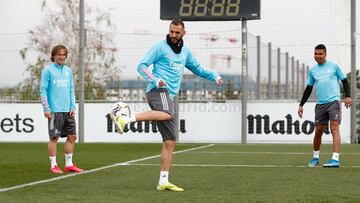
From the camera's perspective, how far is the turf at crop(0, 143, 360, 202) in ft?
23.8

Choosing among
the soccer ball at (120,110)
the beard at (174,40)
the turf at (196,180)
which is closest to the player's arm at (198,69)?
the beard at (174,40)

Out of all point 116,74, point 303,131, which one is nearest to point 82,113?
point 116,74

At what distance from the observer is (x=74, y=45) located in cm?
2967

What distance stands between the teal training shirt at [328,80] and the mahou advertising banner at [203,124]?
26.3 ft

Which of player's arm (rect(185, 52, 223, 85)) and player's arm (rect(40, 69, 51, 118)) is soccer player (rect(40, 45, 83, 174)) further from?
player's arm (rect(185, 52, 223, 85))

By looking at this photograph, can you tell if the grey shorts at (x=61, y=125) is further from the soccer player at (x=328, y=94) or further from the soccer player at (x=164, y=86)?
the soccer player at (x=328, y=94)

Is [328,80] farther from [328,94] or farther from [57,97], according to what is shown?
[57,97]

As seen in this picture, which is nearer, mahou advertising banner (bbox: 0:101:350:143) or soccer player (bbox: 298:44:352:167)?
soccer player (bbox: 298:44:352:167)

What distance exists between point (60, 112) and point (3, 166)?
4.37ft

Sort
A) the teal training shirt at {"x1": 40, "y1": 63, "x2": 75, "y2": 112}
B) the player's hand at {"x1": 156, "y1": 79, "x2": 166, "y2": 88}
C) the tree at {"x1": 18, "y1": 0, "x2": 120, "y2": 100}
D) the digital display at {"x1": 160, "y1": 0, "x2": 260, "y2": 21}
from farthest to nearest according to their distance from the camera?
the tree at {"x1": 18, "y1": 0, "x2": 120, "y2": 100}
the digital display at {"x1": 160, "y1": 0, "x2": 260, "y2": 21}
the teal training shirt at {"x1": 40, "y1": 63, "x2": 75, "y2": 112}
the player's hand at {"x1": 156, "y1": 79, "x2": 166, "y2": 88}

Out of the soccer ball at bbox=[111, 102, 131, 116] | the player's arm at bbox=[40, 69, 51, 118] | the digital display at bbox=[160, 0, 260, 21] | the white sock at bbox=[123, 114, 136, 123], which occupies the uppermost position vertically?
the digital display at bbox=[160, 0, 260, 21]

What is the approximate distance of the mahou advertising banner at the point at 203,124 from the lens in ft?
63.1

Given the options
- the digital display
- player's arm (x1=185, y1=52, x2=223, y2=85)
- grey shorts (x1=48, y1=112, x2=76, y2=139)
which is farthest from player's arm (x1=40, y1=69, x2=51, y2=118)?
the digital display

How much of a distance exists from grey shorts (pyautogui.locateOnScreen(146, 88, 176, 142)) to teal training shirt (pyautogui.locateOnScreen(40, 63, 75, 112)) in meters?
2.59
